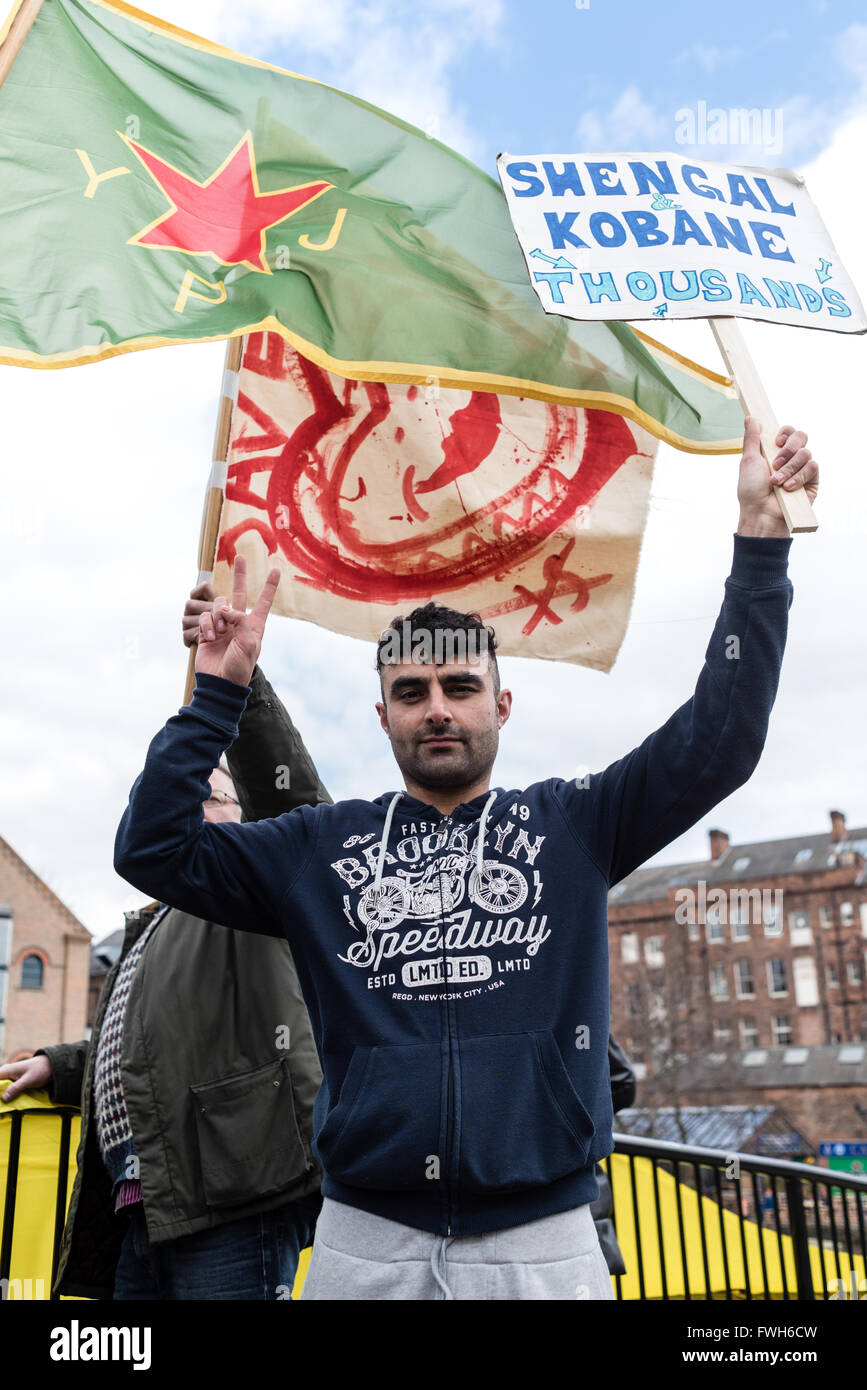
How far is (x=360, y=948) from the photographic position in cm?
261

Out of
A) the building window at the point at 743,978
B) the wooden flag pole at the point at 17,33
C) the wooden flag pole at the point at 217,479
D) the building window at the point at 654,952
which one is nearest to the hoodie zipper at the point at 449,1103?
the wooden flag pole at the point at 217,479

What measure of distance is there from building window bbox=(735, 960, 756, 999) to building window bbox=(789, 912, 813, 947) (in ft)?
7.85

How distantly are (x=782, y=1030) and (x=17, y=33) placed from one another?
58474 millimetres

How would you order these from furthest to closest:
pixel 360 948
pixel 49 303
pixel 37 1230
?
pixel 37 1230 < pixel 49 303 < pixel 360 948

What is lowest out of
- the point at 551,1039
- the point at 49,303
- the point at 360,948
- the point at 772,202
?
the point at 551,1039

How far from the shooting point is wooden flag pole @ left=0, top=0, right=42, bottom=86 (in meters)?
3.91

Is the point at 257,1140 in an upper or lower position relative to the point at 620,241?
lower

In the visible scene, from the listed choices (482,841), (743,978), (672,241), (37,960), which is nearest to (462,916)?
(482,841)

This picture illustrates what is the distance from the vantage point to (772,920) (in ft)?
191

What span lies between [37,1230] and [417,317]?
328cm

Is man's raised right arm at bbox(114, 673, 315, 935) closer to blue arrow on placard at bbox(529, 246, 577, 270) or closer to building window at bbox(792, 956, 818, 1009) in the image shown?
blue arrow on placard at bbox(529, 246, 577, 270)

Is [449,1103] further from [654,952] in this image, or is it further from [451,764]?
[654,952]
